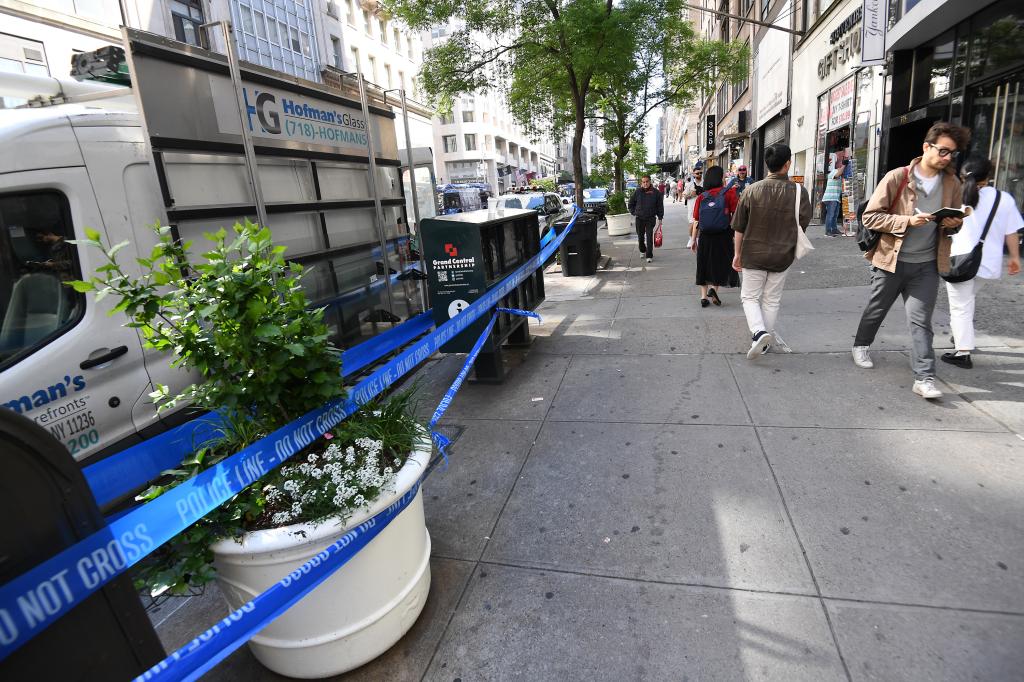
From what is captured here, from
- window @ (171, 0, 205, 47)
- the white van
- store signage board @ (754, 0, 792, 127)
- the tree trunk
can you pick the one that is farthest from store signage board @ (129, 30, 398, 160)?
window @ (171, 0, 205, 47)

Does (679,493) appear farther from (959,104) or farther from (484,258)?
(959,104)

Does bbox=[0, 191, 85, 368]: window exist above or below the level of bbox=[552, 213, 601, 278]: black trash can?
Result: above

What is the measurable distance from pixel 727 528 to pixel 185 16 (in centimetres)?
3038

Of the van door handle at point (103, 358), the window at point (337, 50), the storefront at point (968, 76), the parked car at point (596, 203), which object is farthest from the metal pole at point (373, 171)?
the window at point (337, 50)

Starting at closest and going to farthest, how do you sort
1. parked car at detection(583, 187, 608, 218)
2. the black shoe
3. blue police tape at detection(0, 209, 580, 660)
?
blue police tape at detection(0, 209, 580, 660) → the black shoe → parked car at detection(583, 187, 608, 218)

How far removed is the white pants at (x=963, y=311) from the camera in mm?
4703

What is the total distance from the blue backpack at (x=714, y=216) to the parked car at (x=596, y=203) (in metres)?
13.6

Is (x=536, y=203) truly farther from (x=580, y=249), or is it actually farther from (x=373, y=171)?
(x=373, y=171)

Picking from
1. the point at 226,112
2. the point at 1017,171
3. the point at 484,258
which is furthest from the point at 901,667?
the point at 1017,171

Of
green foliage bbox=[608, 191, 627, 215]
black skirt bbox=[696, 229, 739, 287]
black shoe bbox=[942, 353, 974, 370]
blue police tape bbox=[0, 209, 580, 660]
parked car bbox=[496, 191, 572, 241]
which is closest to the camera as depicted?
blue police tape bbox=[0, 209, 580, 660]

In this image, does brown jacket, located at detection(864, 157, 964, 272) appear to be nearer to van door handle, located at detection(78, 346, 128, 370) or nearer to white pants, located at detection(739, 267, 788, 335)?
white pants, located at detection(739, 267, 788, 335)

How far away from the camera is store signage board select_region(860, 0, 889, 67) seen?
11922 mm

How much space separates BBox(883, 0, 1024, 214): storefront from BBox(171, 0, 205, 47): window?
A: 24.7 meters

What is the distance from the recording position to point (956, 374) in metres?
4.74
